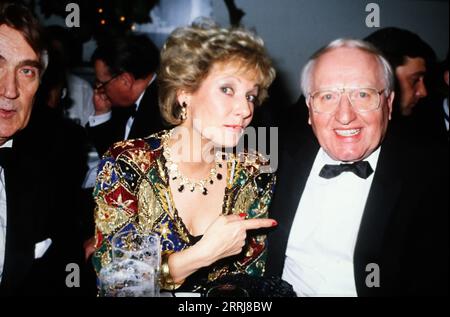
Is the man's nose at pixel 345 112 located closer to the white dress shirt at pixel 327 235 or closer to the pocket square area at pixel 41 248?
the white dress shirt at pixel 327 235

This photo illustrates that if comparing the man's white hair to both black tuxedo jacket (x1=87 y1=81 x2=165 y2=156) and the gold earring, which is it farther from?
black tuxedo jacket (x1=87 y1=81 x2=165 y2=156)

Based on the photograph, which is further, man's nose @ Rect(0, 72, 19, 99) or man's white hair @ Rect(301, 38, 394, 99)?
man's white hair @ Rect(301, 38, 394, 99)

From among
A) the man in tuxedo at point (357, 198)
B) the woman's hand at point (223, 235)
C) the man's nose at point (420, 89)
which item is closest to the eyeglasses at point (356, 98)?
the man in tuxedo at point (357, 198)

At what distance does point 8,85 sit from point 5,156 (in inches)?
11.9

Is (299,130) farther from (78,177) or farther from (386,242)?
(78,177)

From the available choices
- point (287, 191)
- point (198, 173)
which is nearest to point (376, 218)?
point (287, 191)

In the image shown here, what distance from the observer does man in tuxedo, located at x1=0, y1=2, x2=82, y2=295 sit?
58.1 inches

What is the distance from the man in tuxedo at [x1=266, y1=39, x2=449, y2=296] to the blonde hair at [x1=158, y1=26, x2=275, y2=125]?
267mm

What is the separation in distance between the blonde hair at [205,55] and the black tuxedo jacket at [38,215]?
67 centimetres

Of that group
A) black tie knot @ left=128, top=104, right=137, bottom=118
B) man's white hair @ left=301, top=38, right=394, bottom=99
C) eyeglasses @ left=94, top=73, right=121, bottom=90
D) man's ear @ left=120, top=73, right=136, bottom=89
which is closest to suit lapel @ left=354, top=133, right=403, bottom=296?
man's white hair @ left=301, top=38, right=394, bottom=99

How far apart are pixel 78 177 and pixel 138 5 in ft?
5.62

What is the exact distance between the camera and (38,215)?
161 centimetres

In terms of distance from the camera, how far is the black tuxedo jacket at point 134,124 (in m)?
2.55
